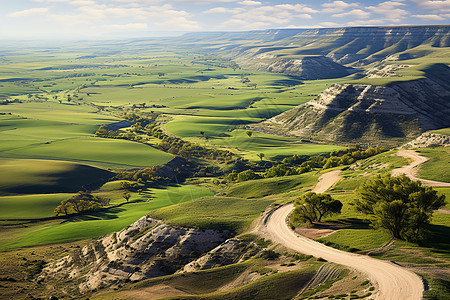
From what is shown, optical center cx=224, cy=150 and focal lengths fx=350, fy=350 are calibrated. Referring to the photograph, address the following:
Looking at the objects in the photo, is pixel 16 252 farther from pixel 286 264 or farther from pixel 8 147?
pixel 8 147

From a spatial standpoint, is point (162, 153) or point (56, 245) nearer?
point (56, 245)

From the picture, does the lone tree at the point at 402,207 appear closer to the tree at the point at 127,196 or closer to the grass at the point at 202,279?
the grass at the point at 202,279

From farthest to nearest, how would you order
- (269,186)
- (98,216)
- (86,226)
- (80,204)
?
1. (269,186)
2. (80,204)
3. (98,216)
4. (86,226)

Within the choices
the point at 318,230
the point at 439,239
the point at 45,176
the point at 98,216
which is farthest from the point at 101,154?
the point at 439,239

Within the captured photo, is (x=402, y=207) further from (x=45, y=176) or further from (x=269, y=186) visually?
(x=45, y=176)

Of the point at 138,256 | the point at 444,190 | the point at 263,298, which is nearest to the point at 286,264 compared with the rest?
the point at 263,298
